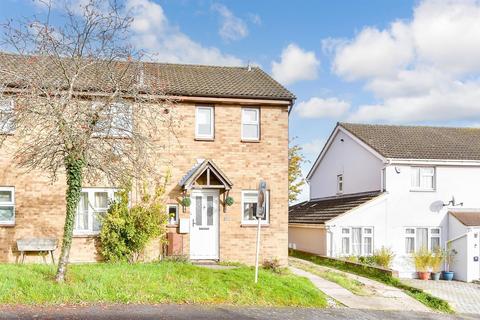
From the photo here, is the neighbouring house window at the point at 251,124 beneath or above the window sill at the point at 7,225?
above

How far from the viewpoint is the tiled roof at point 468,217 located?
80.2 ft

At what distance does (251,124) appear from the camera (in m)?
18.0

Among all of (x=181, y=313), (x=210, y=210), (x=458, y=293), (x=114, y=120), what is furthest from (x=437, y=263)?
(x=114, y=120)

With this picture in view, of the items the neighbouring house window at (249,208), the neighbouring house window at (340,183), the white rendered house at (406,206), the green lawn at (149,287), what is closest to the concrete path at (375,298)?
the green lawn at (149,287)

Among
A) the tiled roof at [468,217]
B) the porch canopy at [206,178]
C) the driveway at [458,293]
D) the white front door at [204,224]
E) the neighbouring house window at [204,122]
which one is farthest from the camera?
the tiled roof at [468,217]

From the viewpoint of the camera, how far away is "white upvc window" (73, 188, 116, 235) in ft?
55.0

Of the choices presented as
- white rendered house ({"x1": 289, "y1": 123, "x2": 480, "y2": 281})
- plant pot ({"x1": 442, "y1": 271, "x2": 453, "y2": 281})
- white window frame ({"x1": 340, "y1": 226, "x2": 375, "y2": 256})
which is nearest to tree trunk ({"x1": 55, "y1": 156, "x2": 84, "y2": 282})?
white rendered house ({"x1": 289, "y1": 123, "x2": 480, "y2": 281})

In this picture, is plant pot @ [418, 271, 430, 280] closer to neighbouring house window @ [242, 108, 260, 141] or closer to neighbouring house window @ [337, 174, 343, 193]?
neighbouring house window @ [337, 174, 343, 193]

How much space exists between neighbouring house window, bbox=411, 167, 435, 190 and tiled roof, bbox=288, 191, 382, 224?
2059mm

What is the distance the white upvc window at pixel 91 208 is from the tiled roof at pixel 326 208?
476 inches

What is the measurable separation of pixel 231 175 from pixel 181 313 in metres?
7.07

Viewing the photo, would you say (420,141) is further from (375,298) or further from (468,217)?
(375,298)

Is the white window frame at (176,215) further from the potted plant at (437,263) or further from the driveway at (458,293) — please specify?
the potted plant at (437,263)

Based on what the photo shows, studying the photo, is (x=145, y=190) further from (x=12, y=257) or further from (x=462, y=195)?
(x=462, y=195)
